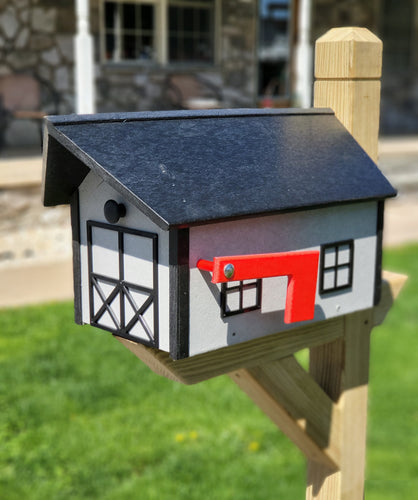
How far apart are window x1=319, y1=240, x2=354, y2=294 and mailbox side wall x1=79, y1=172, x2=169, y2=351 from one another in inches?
13.4

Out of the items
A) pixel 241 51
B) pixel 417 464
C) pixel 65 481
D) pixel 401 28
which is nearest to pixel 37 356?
pixel 65 481

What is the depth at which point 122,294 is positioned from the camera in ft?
4.26

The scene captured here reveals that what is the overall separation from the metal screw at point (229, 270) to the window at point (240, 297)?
7cm

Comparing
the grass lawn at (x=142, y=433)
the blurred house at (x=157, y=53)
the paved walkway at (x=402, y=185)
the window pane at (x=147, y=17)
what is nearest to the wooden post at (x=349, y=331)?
the grass lawn at (x=142, y=433)

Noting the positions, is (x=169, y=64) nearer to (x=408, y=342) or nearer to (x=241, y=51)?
(x=241, y=51)

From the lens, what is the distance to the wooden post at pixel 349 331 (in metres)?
1.48

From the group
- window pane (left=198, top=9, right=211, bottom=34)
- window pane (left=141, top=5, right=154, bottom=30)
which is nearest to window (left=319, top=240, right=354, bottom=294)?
window pane (left=141, top=5, right=154, bottom=30)

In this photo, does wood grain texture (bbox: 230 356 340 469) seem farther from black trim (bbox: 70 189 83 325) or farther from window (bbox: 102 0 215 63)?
window (bbox: 102 0 215 63)

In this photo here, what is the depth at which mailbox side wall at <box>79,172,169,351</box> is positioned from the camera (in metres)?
1.21

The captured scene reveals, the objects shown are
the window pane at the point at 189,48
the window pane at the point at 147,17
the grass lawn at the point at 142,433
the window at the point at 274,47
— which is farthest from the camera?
the window at the point at 274,47

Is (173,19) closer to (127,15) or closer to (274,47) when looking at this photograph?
(127,15)

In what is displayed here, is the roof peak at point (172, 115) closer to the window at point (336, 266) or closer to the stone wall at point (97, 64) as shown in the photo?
the window at point (336, 266)

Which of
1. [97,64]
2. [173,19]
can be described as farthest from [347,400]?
[173,19]

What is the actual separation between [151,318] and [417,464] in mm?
2690
